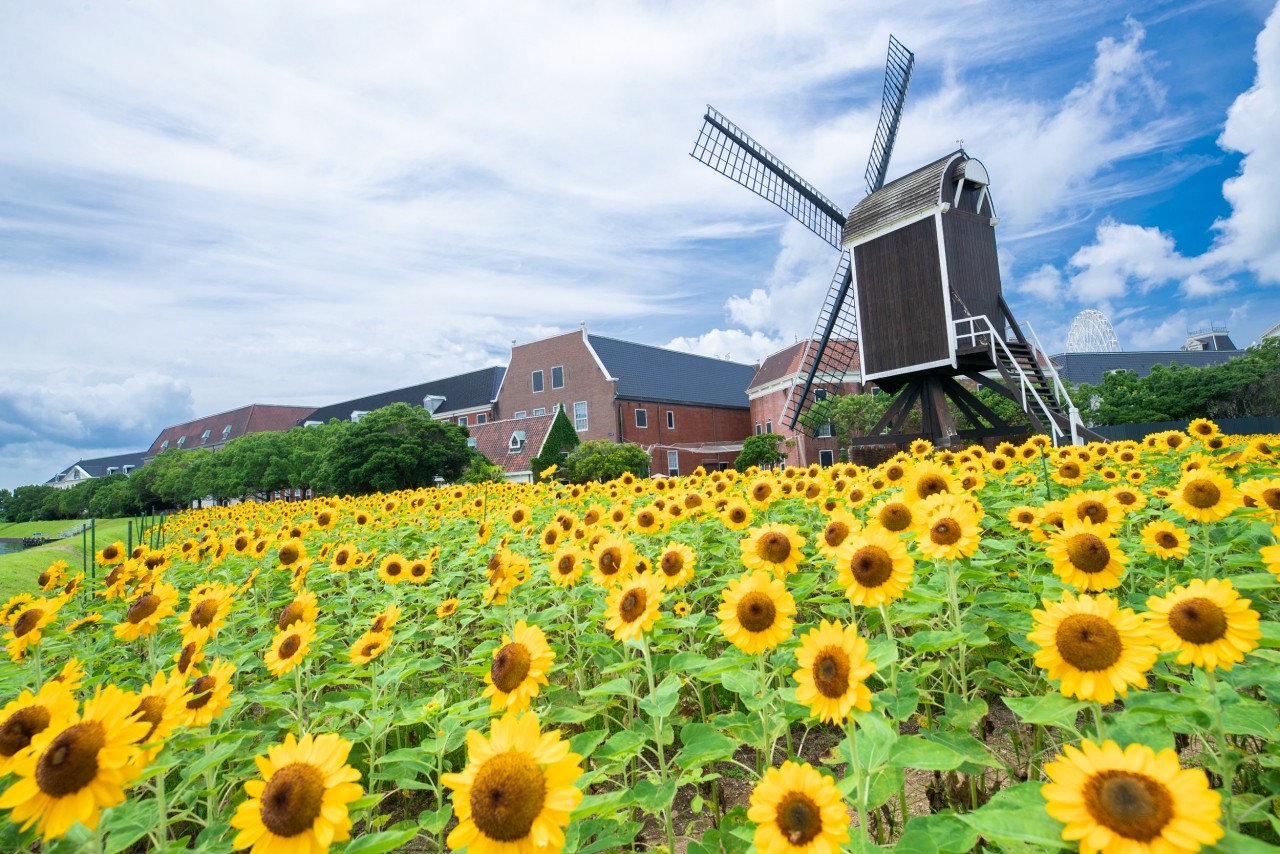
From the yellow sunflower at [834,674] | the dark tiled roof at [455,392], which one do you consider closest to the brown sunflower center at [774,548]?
the yellow sunflower at [834,674]

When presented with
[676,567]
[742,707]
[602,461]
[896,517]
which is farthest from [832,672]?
[602,461]

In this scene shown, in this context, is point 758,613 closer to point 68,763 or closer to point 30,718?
point 68,763

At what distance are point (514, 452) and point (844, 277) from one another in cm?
2303

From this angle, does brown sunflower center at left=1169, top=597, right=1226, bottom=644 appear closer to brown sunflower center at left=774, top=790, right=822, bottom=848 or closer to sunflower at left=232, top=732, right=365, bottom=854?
brown sunflower center at left=774, top=790, right=822, bottom=848

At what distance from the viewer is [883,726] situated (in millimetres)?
1586

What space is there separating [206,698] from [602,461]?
28.2m

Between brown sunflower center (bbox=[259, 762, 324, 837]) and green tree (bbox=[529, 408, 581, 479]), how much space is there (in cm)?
3261

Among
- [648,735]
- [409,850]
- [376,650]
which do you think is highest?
[376,650]

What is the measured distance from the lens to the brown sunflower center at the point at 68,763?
1475 mm

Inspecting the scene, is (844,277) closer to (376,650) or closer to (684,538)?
(684,538)

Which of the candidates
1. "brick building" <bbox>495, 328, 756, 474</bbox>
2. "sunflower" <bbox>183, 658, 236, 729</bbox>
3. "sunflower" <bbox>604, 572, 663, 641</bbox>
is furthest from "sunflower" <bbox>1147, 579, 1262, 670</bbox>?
"brick building" <bbox>495, 328, 756, 474</bbox>

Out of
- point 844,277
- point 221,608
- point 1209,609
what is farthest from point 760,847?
point 844,277

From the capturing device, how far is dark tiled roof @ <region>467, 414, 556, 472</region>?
3647cm

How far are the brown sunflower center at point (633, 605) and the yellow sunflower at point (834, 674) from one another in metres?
0.72
